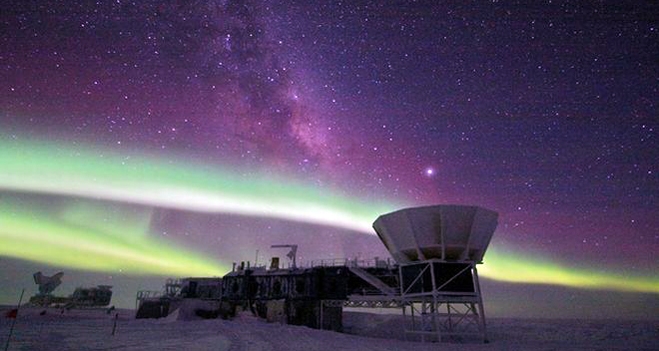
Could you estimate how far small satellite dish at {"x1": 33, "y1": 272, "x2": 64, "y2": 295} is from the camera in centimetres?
10319

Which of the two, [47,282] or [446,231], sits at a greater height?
[446,231]

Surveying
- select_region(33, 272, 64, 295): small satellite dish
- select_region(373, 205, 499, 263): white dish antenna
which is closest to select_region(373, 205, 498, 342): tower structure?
select_region(373, 205, 499, 263): white dish antenna

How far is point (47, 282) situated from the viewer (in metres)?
104

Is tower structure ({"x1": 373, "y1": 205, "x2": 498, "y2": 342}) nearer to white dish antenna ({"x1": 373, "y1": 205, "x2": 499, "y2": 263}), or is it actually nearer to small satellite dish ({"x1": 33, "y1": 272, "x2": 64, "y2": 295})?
white dish antenna ({"x1": 373, "y1": 205, "x2": 499, "y2": 263})

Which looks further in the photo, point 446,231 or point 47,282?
point 47,282

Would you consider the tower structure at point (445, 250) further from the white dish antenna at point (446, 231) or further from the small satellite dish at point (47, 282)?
the small satellite dish at point (47, 282)

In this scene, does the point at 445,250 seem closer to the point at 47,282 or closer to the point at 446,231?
the point at 446,231

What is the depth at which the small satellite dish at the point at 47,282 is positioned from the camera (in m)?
103

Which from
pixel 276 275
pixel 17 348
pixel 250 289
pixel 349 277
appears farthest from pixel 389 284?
pixel 17 348

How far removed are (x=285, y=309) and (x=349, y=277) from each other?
31.1 feet

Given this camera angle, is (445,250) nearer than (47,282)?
Yes

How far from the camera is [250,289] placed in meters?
52.0

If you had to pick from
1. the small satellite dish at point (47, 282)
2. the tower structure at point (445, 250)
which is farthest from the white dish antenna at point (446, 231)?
the small satellite dish at point (47, 282)

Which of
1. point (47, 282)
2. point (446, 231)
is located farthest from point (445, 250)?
point (47, 282)
